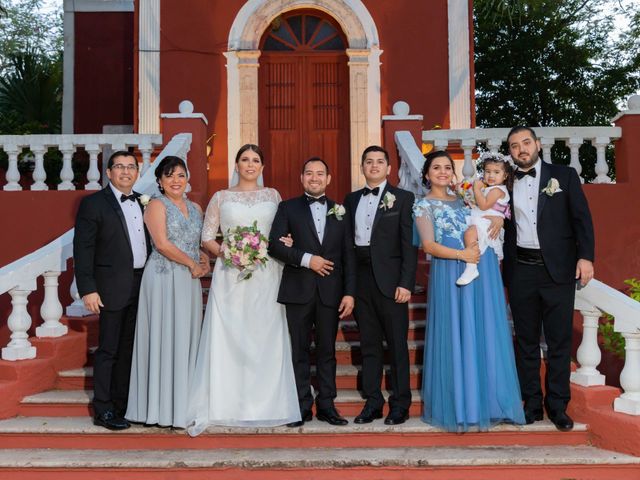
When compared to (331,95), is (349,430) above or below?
below

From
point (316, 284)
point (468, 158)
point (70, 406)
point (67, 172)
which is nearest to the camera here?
point (316, 284)

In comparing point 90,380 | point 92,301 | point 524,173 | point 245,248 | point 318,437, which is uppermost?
point 524,173

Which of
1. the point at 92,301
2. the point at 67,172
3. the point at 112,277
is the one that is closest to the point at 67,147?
the point at 67,172

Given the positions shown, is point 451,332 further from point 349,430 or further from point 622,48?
point 622,48

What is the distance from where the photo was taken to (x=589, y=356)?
4.49 metres

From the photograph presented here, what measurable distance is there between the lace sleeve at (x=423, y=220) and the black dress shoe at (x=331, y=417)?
4.22 ft

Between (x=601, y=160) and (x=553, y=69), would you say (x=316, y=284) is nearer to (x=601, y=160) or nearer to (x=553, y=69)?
(x=601, y=160)

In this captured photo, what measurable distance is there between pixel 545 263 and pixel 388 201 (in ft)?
3.61

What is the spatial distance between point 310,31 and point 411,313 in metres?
5.47

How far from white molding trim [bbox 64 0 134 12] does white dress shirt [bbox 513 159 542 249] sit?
358 inches

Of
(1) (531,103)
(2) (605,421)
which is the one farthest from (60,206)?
(1) (531,103)

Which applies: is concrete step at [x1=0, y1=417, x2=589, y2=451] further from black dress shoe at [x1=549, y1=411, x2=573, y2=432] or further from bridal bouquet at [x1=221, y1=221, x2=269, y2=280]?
bridal bouquet at [x1=221, y1=221, x2=269, y2=280]

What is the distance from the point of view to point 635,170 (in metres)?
7.27

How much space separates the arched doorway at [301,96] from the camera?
377 inches
